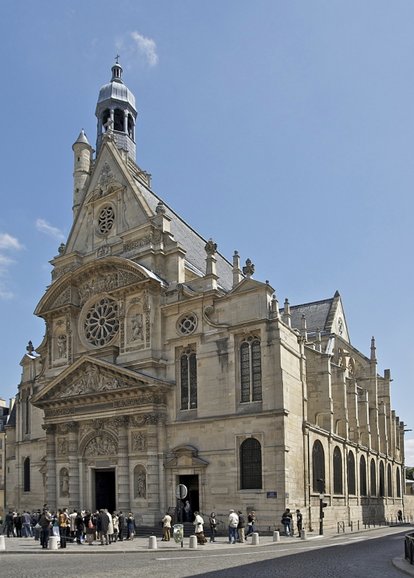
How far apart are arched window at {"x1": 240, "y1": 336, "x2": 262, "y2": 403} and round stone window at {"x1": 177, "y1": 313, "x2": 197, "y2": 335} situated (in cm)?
320

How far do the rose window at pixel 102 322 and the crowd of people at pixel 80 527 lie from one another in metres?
10.1

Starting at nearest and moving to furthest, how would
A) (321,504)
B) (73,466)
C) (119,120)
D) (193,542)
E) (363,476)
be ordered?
1. (193,542)
2. (321,504)
3. (73,466)
4. (363,476)
5. (119,120)

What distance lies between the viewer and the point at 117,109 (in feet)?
165

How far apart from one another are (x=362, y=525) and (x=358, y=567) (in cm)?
2523

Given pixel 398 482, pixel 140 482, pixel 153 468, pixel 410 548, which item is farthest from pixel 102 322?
pixel 398 482

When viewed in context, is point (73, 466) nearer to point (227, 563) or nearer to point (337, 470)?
point (337, 470)

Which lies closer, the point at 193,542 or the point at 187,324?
the point at 193,542

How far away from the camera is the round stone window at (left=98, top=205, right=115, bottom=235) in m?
41.0

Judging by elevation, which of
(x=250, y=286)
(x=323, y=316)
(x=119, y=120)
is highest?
(x=119, y=120)

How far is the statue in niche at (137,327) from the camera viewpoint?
36.9 m

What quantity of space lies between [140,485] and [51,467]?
690 centimetres

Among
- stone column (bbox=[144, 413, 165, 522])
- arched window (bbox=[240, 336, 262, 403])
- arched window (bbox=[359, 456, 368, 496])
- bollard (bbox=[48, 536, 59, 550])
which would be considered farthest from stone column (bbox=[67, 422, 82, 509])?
arched window (bbox=[359, 456, 368, 496])

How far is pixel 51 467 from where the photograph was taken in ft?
127

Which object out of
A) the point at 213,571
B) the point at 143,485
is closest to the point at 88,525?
the point at 143,485
